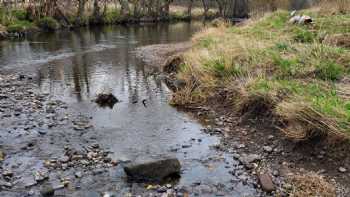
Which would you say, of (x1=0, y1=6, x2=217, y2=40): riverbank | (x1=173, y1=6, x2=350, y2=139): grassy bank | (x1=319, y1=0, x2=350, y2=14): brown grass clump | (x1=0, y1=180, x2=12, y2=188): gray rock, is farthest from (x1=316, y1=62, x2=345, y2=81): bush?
(x1=0, y1=6, x2=217, y2=40): riverbank

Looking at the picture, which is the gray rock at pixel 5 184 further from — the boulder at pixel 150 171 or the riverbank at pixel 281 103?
the riverbank at pixel 281 103

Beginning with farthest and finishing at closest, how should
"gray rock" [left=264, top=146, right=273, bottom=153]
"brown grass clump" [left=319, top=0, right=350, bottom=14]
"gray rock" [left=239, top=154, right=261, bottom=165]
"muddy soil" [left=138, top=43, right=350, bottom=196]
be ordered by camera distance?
"brown grass clump" [left=319, top=0, right=350, bottom=14] < "gray rock" [left=264, top=146, right=273, bottom=153] < "gray rock" [left=239, top=154, right=261, bottom=165] < "muddy soil" [left=138, top=43, right=350, bottom=196]

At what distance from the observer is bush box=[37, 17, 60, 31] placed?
34.2 meters

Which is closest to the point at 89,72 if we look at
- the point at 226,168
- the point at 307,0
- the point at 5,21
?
the point at 226,168

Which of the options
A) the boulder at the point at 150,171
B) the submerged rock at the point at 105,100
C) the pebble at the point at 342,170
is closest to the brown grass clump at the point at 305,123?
the pebble at the point at 342,170

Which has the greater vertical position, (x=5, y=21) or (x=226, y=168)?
(x=5, y=21)

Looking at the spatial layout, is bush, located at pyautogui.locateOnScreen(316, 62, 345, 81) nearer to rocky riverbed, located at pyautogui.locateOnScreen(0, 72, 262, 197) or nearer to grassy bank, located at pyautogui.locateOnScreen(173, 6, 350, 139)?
grassy bank, located at pyautogui.locateOnScreen(173, 6, 350, 139)

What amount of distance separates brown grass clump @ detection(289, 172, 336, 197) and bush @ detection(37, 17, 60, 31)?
31.5m

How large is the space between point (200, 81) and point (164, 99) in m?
1.42

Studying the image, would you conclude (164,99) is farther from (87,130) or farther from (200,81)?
(87,130)

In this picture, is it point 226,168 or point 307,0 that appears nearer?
point 226,168

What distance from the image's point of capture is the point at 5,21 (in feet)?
100

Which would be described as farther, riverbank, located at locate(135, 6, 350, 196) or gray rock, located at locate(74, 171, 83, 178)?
riverbank, located at locate(135, 6, 350, 196)

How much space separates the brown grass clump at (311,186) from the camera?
6.68 m
